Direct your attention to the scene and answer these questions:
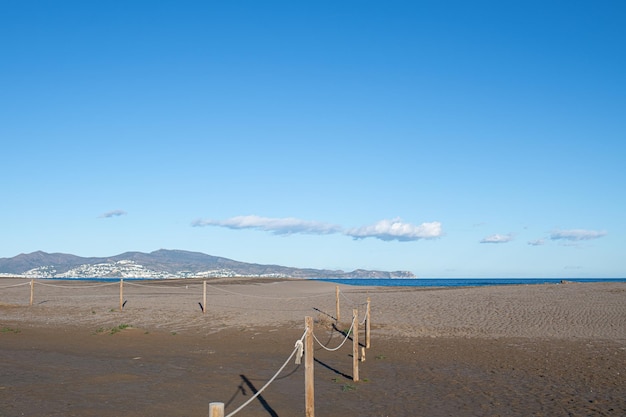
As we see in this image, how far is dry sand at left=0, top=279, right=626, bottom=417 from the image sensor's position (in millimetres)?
10117

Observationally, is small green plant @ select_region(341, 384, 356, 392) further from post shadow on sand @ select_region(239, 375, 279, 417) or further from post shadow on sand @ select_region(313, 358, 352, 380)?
post shadow on sand @ select_region(239, 375, 279, 417)

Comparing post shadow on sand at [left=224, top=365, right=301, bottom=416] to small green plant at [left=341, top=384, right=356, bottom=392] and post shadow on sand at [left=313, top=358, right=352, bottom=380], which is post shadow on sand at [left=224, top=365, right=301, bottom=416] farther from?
small green plant at [left=341, top=384, right=356, bottom=392]

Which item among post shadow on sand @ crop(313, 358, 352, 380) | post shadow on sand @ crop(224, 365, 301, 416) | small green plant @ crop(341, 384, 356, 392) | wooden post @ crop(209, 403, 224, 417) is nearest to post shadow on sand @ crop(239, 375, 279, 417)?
post shadow on sand @ crop(224, 365, 301, 416)

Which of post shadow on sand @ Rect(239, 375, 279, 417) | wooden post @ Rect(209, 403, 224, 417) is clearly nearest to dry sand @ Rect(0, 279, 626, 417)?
post shadow on sand @ Rect(239, 375, 279, 417)

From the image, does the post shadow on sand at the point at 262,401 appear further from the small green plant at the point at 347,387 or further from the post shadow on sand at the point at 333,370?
the post shadow on sand at the point at 333,370

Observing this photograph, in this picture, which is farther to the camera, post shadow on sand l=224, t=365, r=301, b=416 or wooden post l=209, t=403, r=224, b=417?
post shadow on sand l=224, t=365, r=301, b=416

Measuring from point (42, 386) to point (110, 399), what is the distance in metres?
1.93

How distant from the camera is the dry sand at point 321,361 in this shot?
10117 millimetres

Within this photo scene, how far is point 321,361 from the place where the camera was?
1468 centimetres

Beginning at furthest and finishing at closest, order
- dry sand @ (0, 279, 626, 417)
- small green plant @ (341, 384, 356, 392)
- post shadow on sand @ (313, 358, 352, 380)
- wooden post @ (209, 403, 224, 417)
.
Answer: post shadow on sand @ (313, 358, 352, 380), small green plant @ (341, 384, 356, 392), dry sand @ (0, 279, 626, 417), wooden post @ (209, 403, 224, 417)

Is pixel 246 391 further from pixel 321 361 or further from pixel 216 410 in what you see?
pixel 216 410

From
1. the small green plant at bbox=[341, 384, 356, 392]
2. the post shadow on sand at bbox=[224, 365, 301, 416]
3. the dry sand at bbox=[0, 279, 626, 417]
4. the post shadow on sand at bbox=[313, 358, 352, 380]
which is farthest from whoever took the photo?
the post shadow on sand at bbox=[313, 358, 352, 380]

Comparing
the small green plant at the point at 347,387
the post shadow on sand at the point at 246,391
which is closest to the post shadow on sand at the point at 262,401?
the post shadow on sand at the point at 246,391

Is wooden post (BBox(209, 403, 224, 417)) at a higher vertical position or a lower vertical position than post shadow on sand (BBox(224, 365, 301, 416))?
higher
